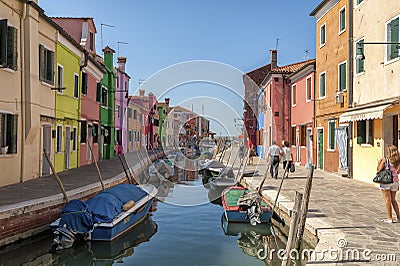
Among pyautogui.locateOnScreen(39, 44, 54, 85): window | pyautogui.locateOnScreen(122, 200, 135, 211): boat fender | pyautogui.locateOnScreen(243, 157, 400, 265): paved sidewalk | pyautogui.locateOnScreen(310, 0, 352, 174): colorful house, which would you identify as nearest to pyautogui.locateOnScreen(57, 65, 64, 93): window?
pyautogui.locateOnScreen(39, 44, 54, 85): window

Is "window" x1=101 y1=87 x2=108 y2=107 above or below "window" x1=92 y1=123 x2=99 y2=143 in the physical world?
above

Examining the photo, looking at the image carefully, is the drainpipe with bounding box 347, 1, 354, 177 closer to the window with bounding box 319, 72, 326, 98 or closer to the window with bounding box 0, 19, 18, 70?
the window with bounding box 319, 72, 326, 98

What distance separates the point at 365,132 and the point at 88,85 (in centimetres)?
1475

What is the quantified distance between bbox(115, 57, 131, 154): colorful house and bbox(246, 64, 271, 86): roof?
42.3 ft

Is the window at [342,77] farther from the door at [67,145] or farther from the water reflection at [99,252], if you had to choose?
the door at [67,145]

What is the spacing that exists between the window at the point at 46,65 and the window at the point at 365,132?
37.9ft

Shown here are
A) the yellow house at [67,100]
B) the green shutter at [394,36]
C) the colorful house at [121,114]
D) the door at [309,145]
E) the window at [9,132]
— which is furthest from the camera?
the colorful house at [121,114]

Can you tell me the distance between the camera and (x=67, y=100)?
695 inches

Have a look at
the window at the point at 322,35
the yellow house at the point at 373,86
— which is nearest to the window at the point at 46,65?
the yellow house at the point at 373,86

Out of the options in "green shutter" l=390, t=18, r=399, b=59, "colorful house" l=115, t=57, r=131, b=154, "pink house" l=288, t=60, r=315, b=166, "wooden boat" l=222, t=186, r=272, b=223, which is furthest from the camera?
"colorful house" l=115, t=57, r=131, b=154

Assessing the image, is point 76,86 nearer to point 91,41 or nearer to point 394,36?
point 91,41

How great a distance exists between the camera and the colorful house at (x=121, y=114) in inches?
1335

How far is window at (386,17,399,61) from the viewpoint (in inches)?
451

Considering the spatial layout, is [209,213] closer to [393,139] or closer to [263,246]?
[263,246]
